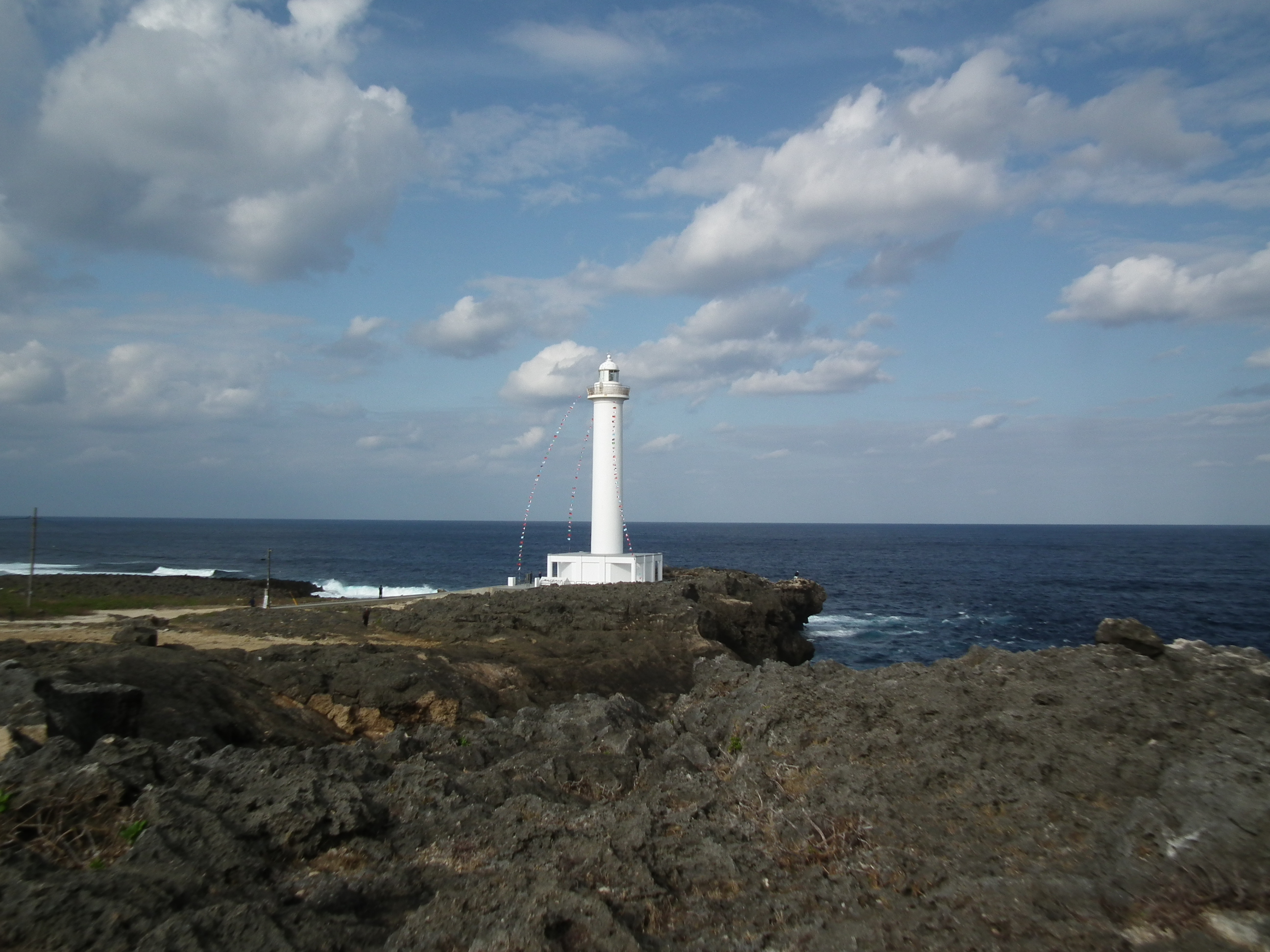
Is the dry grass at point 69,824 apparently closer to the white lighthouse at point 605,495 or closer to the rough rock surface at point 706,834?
the rough rock surface at point 706,834

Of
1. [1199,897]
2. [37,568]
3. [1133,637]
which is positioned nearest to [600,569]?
[1133,637]

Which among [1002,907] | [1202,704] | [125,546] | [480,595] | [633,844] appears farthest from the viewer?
[125,546]

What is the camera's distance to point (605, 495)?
3394 cm

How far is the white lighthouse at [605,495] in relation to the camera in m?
33.5

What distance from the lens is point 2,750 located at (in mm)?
8055

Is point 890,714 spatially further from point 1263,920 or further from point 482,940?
point 482,940

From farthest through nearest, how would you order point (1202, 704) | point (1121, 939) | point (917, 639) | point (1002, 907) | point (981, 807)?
point (917, 639) < point (1202, 704) < point (981, 807) < point (1002, 907) < point (1121, 939)

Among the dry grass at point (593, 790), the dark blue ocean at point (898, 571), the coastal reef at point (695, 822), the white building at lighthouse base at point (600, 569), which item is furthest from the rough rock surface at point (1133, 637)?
the dark blue ocean at point (898, 571)

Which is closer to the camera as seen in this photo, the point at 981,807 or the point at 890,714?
the point at 981,807

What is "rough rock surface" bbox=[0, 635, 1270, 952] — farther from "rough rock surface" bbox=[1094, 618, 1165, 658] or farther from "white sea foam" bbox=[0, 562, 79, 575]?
"white sea foam" bbox=[0, 562, 79, 575]

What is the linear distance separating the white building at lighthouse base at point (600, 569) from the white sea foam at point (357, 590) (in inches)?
563

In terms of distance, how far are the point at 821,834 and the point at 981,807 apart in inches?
64.0

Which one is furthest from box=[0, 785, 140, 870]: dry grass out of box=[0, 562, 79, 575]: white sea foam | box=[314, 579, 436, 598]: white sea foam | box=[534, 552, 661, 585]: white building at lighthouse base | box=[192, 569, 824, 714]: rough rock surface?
box=[0, 562, 79, 575]: white sea foam

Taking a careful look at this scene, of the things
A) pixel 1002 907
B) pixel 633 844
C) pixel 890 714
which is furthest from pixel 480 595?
pixel 1002 907
